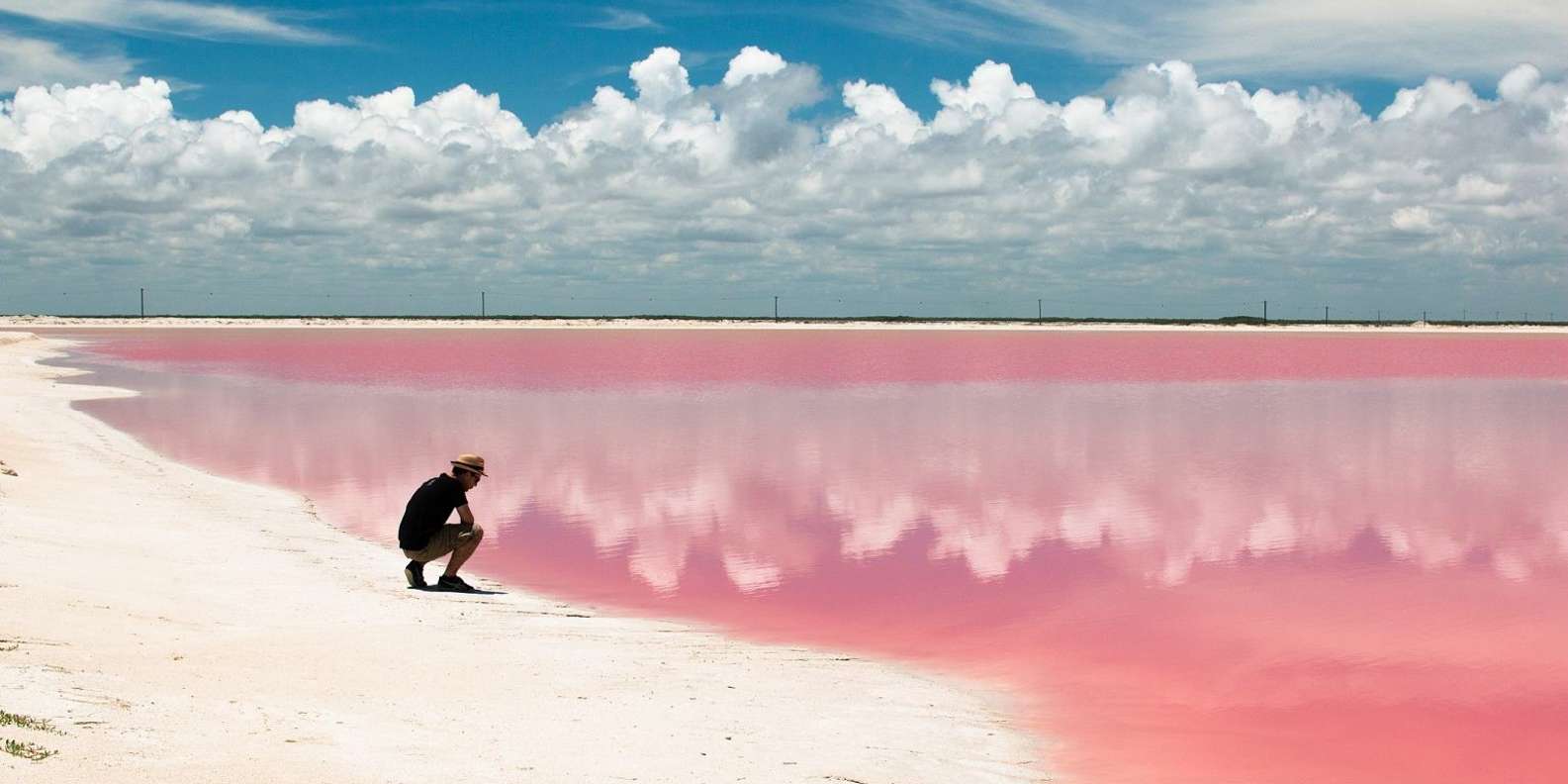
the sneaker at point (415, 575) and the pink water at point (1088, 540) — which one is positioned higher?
the sneaker at point (415, 575)

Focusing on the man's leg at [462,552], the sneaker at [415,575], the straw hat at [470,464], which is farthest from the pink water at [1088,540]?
the straw hat at [470,464]

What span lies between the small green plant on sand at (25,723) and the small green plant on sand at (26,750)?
0.96 ft

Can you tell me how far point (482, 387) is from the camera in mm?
53688

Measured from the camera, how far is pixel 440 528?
1438cm

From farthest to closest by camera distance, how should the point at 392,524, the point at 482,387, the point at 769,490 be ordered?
the point at 482,387 < the point at 769,490 < the point at 392,524

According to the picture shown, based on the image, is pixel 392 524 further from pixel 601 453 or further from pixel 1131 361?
pixel 1131 361

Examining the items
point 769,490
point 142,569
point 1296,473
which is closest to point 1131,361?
point 1296,473

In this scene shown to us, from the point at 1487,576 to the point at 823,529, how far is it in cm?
850

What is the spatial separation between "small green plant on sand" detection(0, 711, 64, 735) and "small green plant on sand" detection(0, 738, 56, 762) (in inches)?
11.5

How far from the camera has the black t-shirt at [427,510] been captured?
1416 cm

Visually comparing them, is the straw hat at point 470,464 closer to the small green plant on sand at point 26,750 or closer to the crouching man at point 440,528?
the crouching man at point 440,528

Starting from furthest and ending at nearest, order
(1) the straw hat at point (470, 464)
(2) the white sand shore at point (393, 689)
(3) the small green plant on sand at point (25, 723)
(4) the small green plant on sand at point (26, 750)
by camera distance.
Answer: (1) the straw hat at point (470, 464)
(2) the white sand shore at point (393, 689)
(3) the small green plant on sand at point (25, 723)
(4) the small green plant on sand at point (26, 750)

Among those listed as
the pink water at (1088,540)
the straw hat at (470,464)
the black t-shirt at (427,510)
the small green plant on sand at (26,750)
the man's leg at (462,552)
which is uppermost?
the straw hat at (470,464)

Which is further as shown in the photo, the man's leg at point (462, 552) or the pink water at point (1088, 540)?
the man's leg at point (462, 552)
